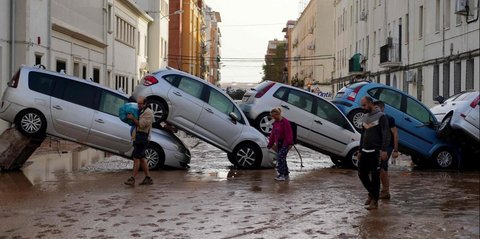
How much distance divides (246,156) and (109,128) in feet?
10.5

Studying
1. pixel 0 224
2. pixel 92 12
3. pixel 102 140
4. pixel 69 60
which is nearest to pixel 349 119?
pixel 102 140

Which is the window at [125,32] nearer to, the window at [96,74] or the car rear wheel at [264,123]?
the window at [96,74]

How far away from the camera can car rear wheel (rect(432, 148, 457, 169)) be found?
1762 cm

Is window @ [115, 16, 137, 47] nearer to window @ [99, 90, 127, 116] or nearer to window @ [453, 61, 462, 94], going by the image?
window @ [453, 61, 462, 94]

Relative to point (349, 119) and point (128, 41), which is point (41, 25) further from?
point (128, 41)

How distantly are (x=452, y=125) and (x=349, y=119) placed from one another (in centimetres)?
266

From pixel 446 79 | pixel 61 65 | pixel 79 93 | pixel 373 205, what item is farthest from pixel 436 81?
pixel 373 205

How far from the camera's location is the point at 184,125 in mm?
15859

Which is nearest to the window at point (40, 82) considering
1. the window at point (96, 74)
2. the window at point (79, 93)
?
the window at point (79, 93)

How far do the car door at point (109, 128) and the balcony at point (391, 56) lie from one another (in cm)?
2410

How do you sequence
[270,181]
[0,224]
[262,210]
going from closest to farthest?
[0,224]
[262,210]
[270,181]

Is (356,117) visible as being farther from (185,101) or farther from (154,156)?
(154,156)

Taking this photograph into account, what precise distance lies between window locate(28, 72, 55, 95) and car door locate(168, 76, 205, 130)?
2520 mm

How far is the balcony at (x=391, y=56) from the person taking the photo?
37.4 meters
